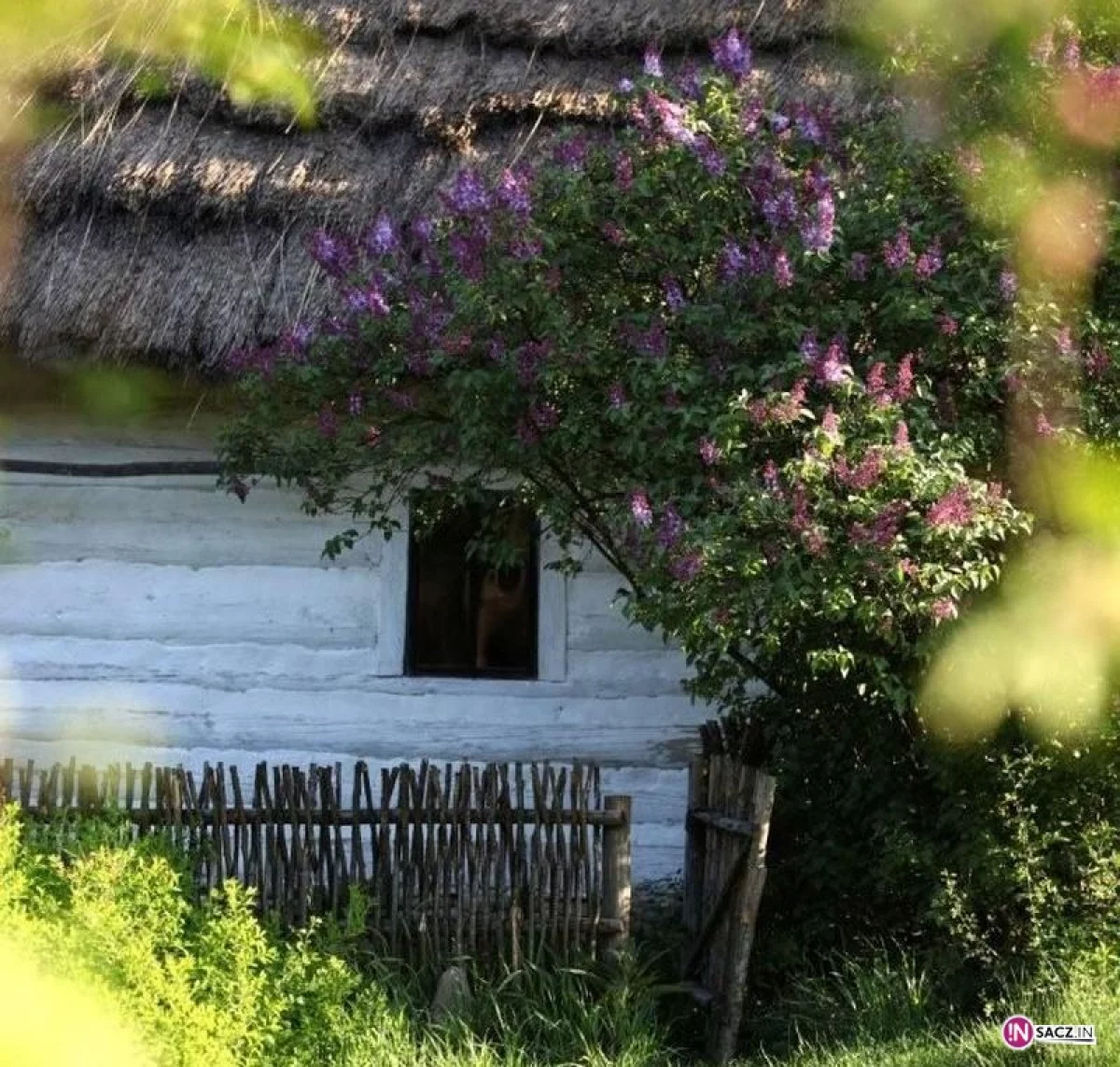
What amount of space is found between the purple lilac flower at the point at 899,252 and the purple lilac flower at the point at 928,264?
0.04 meters

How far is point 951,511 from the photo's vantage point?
432 centimetres

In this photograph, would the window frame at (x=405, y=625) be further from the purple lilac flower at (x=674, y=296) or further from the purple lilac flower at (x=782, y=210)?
the purple lilac flower at (x=782, y=210)

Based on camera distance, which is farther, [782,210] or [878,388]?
[782,210]

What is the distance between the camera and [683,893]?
6.21 metres

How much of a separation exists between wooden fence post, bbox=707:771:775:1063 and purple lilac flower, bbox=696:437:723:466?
125cm

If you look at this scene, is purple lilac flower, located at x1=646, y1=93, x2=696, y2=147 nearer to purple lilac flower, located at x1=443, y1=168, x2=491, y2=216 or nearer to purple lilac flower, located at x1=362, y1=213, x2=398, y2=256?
purple lilac flower, located at x1=443, y1=168, x2=491, y2=216

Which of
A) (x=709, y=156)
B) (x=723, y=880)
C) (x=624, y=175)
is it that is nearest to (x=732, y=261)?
(x=709, y=156)

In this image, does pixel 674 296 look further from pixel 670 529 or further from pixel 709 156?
pixel 670 529

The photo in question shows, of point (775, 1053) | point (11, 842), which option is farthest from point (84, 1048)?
point (775, 1053)

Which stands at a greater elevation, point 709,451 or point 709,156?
point 709,156

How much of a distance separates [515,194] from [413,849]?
88.0 inches

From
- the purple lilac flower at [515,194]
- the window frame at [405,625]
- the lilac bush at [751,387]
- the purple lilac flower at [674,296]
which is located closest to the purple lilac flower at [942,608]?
the lilac bush at [751,387]

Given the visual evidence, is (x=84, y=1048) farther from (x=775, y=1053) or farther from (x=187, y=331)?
(x=187, y=331)

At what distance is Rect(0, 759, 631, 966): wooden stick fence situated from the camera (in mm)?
5363
